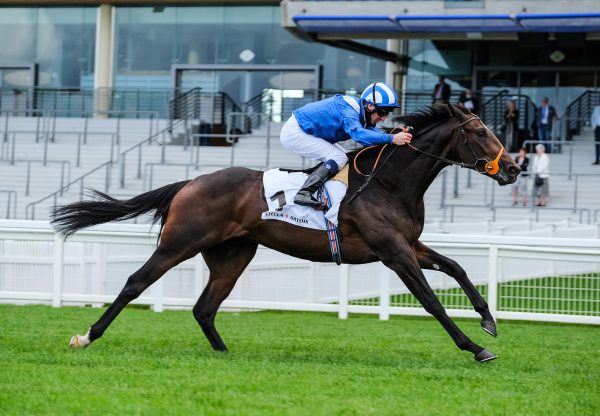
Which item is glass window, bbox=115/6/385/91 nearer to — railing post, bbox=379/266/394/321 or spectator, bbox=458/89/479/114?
spectator, bbox=458/89/479/114

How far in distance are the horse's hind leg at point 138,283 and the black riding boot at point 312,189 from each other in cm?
93

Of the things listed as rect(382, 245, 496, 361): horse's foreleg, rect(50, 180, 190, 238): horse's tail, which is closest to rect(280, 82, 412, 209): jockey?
rect(382, 245, 496, 361): horse's foreleg

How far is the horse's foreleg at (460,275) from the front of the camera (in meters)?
7.62

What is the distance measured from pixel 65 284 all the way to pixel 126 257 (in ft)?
2.57

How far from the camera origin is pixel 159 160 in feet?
71.4

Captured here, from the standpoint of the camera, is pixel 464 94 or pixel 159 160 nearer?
pixel 159 160

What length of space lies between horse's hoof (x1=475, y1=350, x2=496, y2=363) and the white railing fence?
10.7 ft

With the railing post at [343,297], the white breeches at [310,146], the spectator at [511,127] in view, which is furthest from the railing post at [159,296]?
the spectator at [511,127]

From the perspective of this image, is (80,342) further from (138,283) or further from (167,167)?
(167,167)

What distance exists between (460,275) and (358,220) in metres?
0.84

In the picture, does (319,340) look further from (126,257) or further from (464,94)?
(464,94)

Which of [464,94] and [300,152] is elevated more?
[464,94]

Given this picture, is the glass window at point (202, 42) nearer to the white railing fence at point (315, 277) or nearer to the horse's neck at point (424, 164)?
the white railing fence at point (315, 277)

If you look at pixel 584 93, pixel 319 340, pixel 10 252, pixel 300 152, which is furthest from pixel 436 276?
pixel 584 93
